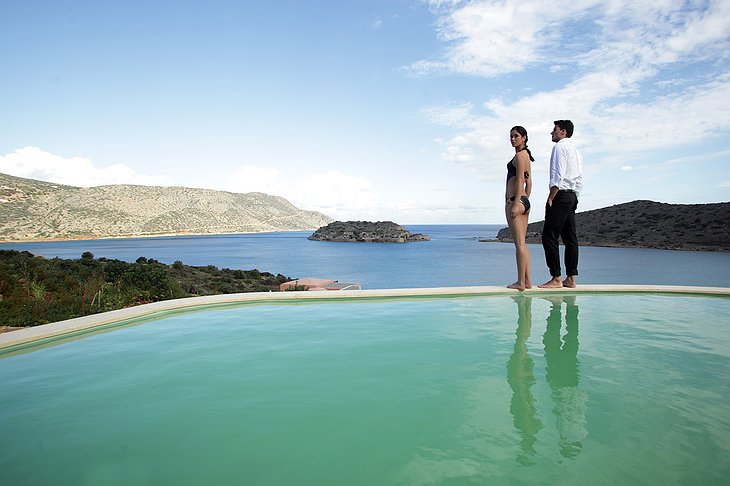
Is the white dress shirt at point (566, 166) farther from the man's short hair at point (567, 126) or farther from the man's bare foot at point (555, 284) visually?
the man's bare foot at point (555, 284)

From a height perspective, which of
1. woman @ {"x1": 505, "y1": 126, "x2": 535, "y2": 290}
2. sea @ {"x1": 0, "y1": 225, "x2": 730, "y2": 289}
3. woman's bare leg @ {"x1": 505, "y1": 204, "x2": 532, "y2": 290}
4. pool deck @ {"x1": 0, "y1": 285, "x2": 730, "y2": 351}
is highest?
woman @ {"x1": 505, "y1": 126, "x2": 535, "y2": 290}

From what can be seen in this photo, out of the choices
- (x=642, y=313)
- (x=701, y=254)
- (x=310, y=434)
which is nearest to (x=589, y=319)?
(x=642, y=313)

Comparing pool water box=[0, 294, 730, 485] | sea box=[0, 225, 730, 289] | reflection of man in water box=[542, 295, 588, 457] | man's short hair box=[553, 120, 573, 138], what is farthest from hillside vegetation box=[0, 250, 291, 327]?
sea box=[0, 225, 730, 289]

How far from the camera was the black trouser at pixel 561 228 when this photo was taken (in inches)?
261

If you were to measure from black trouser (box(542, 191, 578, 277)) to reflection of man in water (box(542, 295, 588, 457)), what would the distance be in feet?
6.46

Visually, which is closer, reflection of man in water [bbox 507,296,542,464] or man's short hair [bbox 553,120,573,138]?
reflection of man in water [bbox 507,296,542,464]

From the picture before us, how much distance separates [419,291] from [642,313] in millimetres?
3014

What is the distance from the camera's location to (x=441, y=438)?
6.95ft

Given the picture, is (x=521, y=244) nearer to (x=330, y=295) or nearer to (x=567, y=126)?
(x=567, y=126)

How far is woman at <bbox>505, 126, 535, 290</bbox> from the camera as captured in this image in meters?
6.60

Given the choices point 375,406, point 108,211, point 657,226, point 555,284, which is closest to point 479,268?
point 657,226

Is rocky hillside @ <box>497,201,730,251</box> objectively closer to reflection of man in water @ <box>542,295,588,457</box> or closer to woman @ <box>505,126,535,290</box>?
woman @ <box>505,126,535,290</box>

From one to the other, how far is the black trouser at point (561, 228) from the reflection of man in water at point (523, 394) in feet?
9.00

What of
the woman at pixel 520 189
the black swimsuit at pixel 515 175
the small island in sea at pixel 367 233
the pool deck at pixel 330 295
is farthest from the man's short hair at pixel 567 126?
the small island in sea at pixel 367 233
